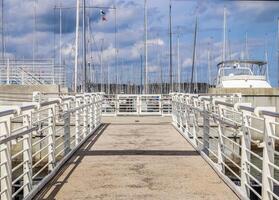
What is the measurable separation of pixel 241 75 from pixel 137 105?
852cm

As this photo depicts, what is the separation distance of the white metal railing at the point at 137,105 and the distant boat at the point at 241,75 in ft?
15.0

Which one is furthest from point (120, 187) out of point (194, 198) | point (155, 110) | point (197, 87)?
point (197, 87)

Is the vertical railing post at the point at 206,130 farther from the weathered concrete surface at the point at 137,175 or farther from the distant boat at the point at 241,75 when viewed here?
the distant boat at the point at 241,75

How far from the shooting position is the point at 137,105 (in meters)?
31.1

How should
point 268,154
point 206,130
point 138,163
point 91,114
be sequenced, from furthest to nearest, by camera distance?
1. point 91,114
2. point 206,130
3. point 138,163
4. point 268,154

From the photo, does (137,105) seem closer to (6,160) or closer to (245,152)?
(245,152)

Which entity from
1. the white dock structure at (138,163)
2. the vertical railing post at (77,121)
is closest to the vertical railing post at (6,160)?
the white dock structure at (138,163)

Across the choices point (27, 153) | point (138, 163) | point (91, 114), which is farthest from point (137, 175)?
point (91, 114)

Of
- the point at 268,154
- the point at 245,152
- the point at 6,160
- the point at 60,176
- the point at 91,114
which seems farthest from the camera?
the point at 91,114

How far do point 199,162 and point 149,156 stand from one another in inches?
56.8

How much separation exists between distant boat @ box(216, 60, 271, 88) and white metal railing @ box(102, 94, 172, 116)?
4.57 metres

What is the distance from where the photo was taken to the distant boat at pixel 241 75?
114ft

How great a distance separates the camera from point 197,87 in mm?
50562

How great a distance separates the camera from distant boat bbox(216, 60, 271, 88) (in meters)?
34.8
